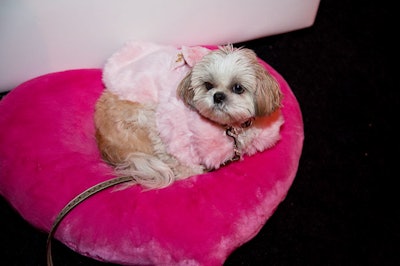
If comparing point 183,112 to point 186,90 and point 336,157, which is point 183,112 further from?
point 336,157

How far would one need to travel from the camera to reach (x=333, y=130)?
238 centimetres

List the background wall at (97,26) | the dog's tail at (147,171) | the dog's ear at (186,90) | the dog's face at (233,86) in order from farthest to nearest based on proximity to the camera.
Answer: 1. the background wall at (97,26)
2. the dog's tail at (147,171)
3. the dog's ear at (186,90)
4. the dog's face at (233,86)

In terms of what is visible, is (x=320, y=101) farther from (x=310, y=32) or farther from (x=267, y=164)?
(x=267, y=164)

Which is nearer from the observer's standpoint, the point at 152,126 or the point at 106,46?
the point at 152,126

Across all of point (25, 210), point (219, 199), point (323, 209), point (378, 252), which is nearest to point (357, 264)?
Result: point (378, 252)

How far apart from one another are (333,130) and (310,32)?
0.79m

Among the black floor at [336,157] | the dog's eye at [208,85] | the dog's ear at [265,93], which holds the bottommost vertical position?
the black floor at [336,157]

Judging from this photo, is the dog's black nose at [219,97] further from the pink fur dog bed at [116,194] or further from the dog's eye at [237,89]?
the pink fur dog bed at [116,194]

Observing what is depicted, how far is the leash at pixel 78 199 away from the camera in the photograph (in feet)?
4.75

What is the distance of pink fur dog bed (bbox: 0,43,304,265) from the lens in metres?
1.43

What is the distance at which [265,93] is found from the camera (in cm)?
140

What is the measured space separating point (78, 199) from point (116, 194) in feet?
0.46

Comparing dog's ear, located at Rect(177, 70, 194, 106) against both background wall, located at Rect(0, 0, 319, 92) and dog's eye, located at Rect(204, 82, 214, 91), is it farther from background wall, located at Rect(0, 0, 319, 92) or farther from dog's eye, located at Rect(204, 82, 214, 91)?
background wall, located at Rect(0, 0, 319, 92)

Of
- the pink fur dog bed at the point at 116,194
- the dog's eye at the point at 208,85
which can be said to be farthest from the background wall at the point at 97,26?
the dog's eye at the point at 208,85
